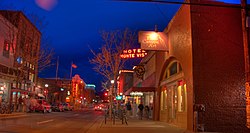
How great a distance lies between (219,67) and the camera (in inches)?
627

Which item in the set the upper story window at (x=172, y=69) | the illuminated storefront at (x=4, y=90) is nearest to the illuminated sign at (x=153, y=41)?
the upper story window at (x=172, y=69)

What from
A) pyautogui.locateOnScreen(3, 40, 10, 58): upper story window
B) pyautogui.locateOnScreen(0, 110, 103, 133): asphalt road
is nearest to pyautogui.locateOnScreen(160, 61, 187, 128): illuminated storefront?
pyautogui.locateOnScreen(0, 110, 103, 133): asphalt road

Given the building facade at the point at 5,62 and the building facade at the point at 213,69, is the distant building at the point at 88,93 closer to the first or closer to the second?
the building facade at the point at 5,62

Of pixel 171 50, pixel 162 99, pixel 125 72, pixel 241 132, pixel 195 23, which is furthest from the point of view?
pixel 125 72

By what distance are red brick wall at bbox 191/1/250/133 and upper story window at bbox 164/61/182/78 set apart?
160 inches

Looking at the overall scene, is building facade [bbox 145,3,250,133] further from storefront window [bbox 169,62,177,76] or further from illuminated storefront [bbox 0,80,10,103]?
illuminated storefront [bbox 0,80,10,103]

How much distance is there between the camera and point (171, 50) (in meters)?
20.3

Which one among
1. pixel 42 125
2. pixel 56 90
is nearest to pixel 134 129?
pixel 42 125

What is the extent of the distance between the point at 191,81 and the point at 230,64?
2387mm

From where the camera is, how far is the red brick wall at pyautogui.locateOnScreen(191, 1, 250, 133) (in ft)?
50.3

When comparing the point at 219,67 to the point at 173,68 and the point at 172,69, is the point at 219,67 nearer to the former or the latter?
the point at 173,68

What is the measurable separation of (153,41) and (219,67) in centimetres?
574

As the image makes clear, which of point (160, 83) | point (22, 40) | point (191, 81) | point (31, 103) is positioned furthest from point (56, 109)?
point (191, 81)

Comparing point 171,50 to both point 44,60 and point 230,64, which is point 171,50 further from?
point 44,60
